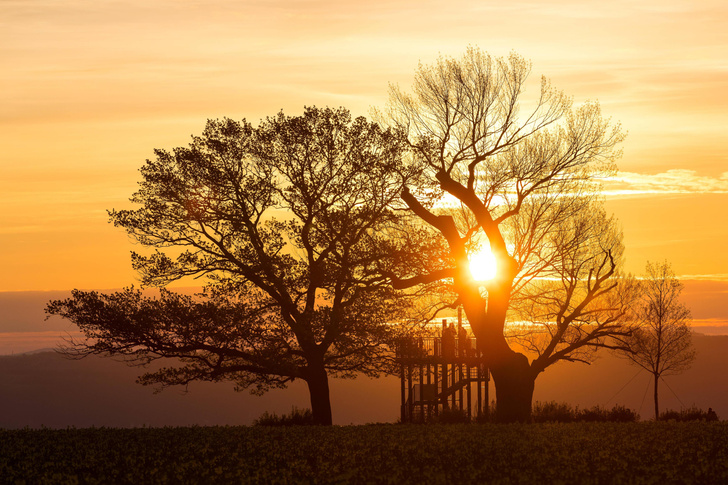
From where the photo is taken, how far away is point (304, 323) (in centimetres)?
3050

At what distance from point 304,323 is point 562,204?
52.7 ft

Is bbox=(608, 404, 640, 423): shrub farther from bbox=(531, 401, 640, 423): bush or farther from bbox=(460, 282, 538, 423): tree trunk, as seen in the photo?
bbox=(460, 282, 538, 423): tree trunk

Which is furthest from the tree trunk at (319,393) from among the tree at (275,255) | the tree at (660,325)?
the tree at (660,325)

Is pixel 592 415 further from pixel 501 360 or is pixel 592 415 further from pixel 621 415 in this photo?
pixel 501 360

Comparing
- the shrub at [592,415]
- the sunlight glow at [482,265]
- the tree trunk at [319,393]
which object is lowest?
the shrub at [592,415]

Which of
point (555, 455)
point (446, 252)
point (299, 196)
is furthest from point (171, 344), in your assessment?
point (555, 455)

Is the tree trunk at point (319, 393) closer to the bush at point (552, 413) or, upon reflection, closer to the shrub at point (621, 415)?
the bush at point (552, 413)

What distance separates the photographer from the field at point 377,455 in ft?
48.3

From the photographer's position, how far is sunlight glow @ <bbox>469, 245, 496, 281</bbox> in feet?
110

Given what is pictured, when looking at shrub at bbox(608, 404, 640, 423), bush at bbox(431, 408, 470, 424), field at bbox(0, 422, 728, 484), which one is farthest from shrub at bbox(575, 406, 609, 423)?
field at bbox(0, 422, 728, 484)

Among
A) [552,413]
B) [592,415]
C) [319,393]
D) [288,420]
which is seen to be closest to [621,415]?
[592,415]

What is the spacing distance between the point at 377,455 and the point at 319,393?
1614cm

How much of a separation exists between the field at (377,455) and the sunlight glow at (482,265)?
435 inches

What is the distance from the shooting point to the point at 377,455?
17.1 metres
